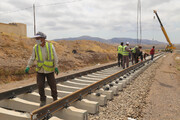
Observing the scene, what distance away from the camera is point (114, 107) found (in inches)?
160

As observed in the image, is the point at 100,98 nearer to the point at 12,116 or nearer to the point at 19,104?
the point at 19,104

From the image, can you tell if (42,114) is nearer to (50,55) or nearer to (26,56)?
(50,55)

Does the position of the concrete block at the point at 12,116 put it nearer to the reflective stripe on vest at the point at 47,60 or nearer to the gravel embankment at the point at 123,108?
the reflective stripe on vest at the point at 47,60

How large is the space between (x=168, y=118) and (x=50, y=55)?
136 inches

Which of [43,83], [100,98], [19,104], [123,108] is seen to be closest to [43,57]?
[43,83]

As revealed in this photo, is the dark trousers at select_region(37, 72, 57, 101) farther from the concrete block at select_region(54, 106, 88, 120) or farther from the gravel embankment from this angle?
the gravel embankment

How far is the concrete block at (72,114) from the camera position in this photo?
3.01 m

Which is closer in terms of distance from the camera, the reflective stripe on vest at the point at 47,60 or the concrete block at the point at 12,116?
the concrete block at the point at 12,116

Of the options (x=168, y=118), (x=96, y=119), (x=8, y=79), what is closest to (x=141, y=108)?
(x=168, y=118)

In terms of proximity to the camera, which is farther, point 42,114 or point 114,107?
point 114,107

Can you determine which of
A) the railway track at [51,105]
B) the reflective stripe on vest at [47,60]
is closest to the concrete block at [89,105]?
the railway track at [51,105]

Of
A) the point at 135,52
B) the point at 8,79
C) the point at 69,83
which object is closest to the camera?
the point at 69,83

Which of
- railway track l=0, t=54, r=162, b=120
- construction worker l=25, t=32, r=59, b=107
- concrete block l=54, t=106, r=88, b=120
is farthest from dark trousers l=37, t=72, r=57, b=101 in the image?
concrete block l=54, t=106, r=88, b=120

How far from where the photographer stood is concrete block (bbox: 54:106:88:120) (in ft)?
9.87
